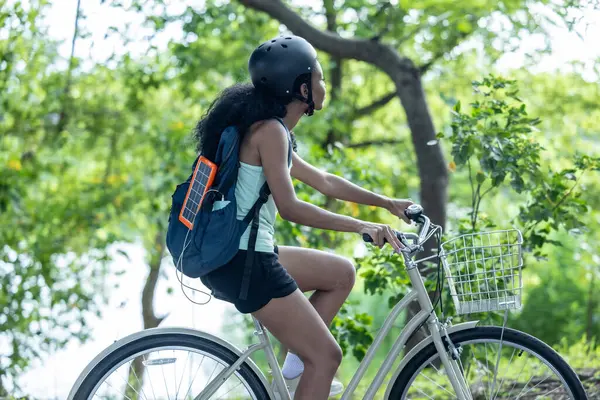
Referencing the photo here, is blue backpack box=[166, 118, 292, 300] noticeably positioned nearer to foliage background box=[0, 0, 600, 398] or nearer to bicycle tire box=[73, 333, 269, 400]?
bicycle tire box=[73, 333, 269, 400]

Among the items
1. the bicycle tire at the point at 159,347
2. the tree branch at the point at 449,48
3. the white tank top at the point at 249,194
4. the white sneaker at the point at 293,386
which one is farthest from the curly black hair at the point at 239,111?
the tree branch at the point at 449,48

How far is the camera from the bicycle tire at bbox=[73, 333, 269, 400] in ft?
8.87

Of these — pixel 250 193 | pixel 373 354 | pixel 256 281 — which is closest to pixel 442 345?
pixel 373 354

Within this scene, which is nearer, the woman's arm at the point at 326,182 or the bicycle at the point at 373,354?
the bicycle at the point at 373,354

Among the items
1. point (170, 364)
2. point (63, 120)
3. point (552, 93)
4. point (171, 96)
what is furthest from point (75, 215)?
point (170, 364)

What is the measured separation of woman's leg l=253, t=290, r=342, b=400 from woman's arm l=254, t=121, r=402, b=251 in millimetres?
267

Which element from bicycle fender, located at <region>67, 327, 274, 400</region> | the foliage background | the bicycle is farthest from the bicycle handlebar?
the foliage background

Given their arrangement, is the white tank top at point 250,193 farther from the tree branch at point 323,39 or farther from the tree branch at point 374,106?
the tree branch at point 374,106

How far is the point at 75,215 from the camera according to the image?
33.4 feet

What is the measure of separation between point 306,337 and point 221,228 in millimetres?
461

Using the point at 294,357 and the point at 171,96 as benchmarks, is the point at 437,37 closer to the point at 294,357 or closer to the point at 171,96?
the point at 171,96

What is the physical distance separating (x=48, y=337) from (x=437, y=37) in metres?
5.27

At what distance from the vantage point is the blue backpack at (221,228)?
8.44 feet

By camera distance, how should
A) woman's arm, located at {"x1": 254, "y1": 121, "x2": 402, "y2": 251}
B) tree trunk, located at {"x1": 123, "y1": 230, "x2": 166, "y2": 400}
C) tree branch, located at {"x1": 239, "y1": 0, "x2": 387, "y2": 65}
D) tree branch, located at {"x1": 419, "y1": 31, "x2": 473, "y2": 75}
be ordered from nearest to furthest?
woman's arm, located at {"x1": 254, "y1": 121, "x2": 402, "y2": 251}
tree branch, located at {"x1": 239, "y1": 0, "x2": 387, "y2": 65}
tree branch, located at {"x1": 419, "y1": 31, "x2": 473, "y2": 75}
tree trunk, located at {"x1": 123, "y1": 230, "x2": 166, "y2": 400}
